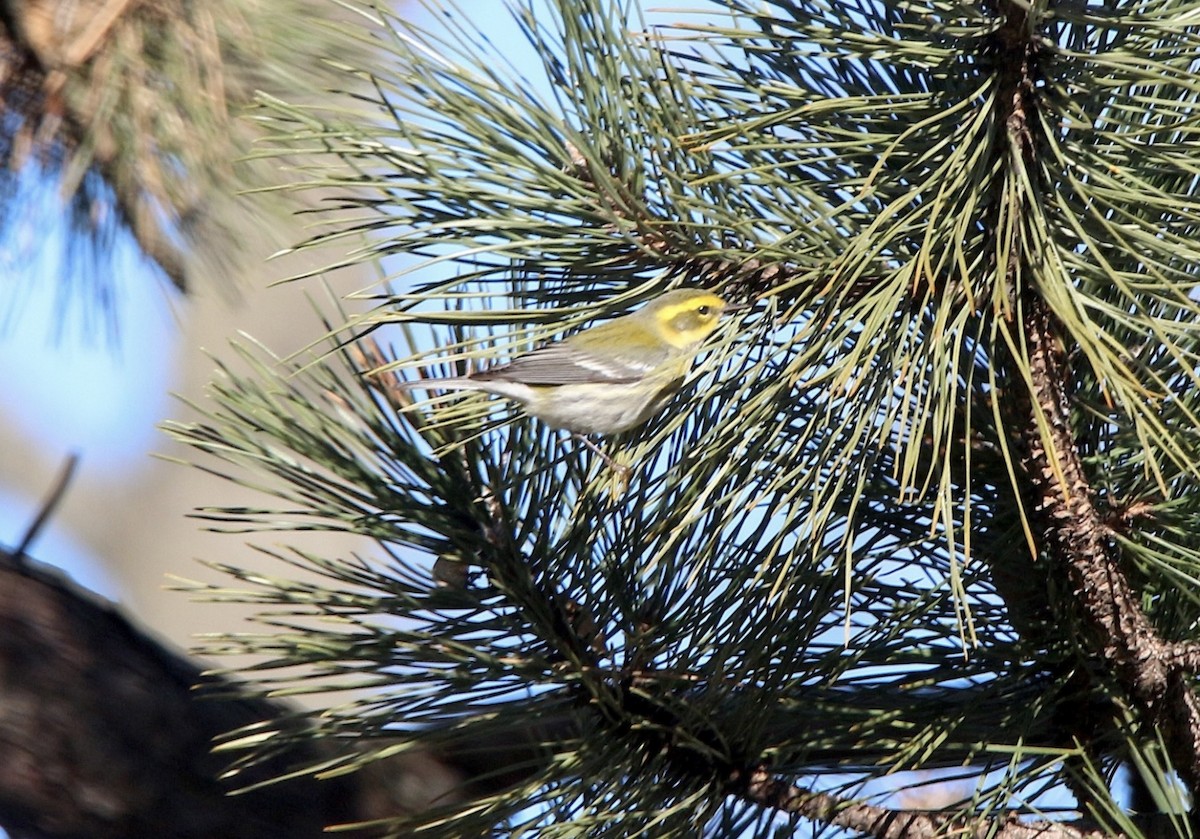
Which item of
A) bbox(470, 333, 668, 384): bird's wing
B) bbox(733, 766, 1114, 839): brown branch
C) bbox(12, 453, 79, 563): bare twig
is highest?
bbox(12, 453, 79, 563): bare twig

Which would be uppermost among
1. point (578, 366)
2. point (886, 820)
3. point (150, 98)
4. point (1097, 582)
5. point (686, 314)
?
point (150, 98)

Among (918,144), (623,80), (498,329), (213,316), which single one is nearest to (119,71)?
(498,329)

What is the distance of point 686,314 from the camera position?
1308 mm

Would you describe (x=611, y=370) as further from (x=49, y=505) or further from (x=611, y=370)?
(x=49, y=505)

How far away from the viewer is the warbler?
3.99 ft

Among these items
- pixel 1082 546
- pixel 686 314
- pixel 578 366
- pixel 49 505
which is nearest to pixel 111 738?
pixel 49 505

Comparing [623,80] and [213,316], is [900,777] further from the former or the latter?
[213,316]

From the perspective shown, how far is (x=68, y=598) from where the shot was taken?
70.5 inches

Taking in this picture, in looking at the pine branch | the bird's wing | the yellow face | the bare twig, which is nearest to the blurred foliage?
the bare twig

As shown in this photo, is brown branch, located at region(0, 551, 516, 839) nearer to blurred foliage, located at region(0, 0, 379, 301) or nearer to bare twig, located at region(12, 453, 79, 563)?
bare twig, located at region(12, 453, 79, 563)

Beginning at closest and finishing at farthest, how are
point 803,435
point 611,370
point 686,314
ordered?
point 803,435 < point 686,314 < point 611,370

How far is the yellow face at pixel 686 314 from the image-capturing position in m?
1.15

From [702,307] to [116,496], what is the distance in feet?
19.1

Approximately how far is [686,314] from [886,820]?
0.54 metres
